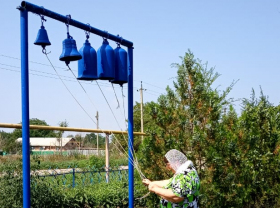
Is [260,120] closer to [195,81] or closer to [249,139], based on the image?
[249,139]

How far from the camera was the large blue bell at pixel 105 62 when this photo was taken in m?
5.06

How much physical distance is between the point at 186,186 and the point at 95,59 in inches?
75.9

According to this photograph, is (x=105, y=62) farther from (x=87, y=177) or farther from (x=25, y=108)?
(x=87, y=177)

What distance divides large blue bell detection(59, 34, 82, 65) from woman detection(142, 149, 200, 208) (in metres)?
1.48

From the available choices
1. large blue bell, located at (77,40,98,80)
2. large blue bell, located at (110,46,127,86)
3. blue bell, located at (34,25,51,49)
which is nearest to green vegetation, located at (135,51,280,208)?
large blue bell, located at (110,46,127,86)

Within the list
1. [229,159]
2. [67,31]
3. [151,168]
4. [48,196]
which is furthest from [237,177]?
[67,31]

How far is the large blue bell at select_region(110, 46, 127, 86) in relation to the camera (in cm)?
543

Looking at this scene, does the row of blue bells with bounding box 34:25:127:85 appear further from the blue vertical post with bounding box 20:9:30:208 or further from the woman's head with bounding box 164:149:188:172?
the woman's head with bounding box 164:149:188:172

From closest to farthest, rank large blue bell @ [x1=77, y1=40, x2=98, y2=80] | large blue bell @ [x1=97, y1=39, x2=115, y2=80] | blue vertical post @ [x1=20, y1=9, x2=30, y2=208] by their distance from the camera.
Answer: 1. blue vertical post @ [x1=20, y1=9, x2=30, y2=208]
2. large blue bell @ [x1=77, y1=40, x2=98, y2=80]
3. large blue bell @ [x1=97, y1=39, x2=115, y2=80]

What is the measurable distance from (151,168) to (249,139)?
1.51 metres

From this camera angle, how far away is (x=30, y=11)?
13.9 feet

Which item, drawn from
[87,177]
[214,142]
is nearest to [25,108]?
[214,142]

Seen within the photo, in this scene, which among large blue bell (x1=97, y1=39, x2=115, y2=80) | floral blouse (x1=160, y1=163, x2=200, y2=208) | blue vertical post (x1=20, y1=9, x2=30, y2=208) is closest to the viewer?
floral blouse (x1=160, y1=163, x2=200, y2=208)

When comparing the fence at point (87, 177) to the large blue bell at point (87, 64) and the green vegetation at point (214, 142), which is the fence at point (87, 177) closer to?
the green vegetation at point (214, 142)
